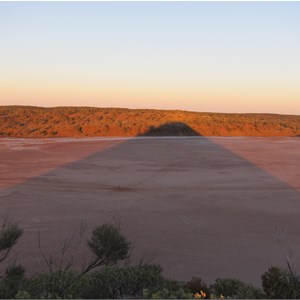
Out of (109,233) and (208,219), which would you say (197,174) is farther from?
(109,233)

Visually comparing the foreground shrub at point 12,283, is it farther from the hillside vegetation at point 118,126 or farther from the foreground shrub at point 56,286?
the hillside vegetation at point 118,126

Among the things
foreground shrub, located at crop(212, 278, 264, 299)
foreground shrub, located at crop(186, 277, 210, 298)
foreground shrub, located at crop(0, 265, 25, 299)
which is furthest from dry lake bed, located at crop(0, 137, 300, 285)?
foreground shrub, located at crop(186, 277, 210, 298)

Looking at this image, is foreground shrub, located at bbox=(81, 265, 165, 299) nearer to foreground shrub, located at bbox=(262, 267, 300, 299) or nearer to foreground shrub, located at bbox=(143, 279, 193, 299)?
foreground shrub, located at bbox=(143, 279, 193, 299)

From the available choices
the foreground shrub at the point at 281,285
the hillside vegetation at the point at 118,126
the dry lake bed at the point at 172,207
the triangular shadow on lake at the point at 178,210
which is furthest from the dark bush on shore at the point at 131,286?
the hillside vegetation at the point at 118,126

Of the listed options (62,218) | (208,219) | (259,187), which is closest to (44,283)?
(62,218)

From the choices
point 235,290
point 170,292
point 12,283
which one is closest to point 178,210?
point 235,290

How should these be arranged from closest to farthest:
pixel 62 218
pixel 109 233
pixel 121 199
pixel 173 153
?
pixel 109 233, pixel 62 218, pixel 121 199, pixel 173 153

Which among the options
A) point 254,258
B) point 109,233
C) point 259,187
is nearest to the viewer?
point 109,233
